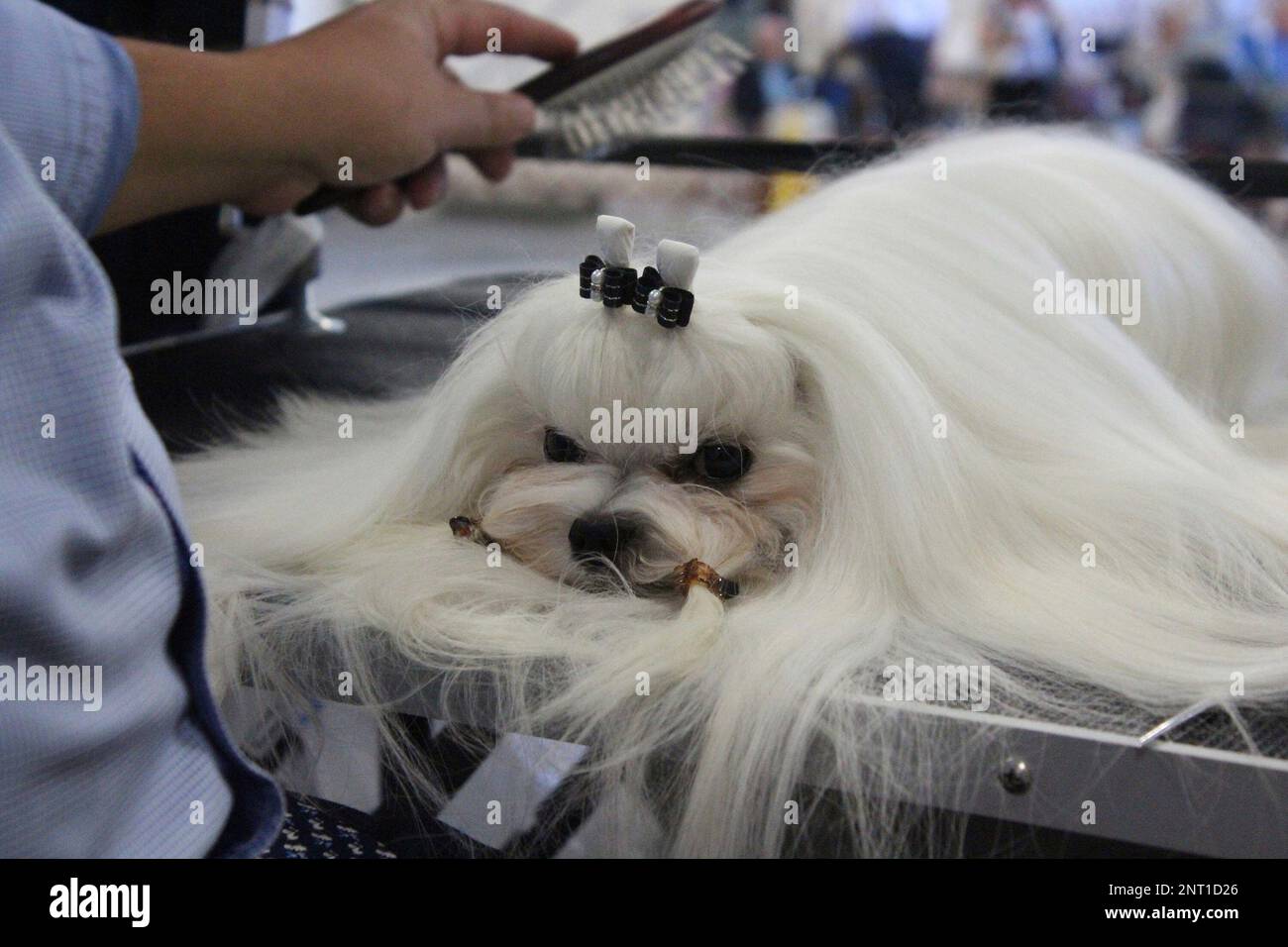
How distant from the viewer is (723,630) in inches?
29.4

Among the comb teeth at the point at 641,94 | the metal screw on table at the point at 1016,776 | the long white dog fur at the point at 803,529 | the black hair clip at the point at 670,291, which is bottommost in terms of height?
the metal screw on table at the point at 1016,776

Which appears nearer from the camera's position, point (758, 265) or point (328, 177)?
point (758, 265)

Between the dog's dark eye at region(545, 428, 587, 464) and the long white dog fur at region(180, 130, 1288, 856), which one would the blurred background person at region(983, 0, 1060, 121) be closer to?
the long white dog fur at region(180, 130, 1288, 856)

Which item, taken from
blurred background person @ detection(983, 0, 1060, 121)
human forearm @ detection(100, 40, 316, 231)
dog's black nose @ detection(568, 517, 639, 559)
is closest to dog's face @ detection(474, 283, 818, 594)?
dog's black nose @ detection(568, 517, 639, 559)

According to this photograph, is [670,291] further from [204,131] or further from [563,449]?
[204,131]

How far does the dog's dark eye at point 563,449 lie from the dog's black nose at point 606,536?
93mm

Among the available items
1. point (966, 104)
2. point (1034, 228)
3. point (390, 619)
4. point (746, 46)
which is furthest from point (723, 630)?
point (966, 104)

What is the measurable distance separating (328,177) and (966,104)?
3.75 ft

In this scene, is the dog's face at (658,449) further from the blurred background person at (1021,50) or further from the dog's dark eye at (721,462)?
the blurred background person at (1021,50)

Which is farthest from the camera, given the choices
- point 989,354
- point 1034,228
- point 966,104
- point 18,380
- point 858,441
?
point 966,104

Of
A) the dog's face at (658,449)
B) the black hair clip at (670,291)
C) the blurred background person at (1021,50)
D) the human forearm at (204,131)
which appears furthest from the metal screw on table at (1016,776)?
the blurred background person at (1021,50)

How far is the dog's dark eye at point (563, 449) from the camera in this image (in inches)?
35.1

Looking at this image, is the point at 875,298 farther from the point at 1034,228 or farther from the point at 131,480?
the point at 131,480

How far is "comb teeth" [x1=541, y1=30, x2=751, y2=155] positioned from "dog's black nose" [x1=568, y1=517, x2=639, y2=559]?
0.86m
